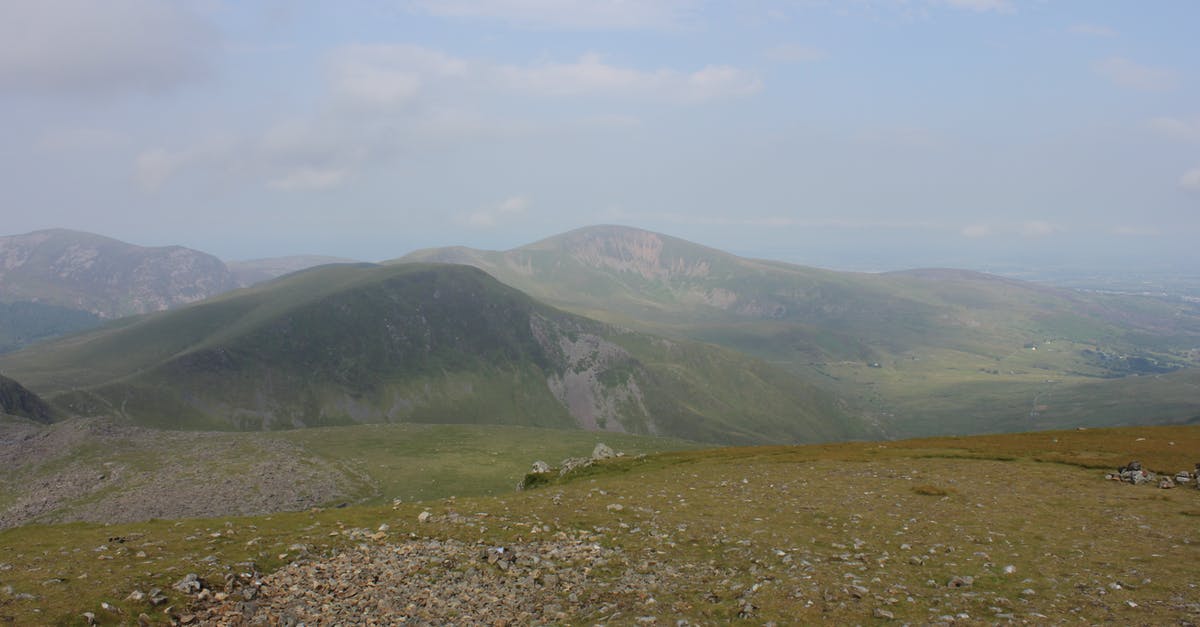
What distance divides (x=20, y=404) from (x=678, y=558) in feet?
513

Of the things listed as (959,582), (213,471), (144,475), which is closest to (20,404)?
(144,475)

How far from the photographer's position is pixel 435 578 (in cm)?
1995

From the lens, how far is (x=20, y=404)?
387 feet

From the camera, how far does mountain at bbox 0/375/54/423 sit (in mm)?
113062

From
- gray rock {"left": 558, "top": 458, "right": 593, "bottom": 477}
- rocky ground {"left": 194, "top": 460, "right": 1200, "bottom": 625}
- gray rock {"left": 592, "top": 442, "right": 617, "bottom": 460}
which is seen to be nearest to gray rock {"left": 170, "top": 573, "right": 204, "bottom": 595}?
rocky ground {"left": 194, "top": 460, "right": 1200, "bottom": 625}

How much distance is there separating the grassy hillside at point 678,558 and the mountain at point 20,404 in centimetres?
12364

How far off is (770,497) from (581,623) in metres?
19.9

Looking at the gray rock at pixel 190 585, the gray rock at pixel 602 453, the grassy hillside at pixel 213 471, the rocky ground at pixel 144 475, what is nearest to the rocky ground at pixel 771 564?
the gray rock at pixel 190 585

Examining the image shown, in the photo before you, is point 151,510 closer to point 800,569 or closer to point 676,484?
Answer: point 676,484

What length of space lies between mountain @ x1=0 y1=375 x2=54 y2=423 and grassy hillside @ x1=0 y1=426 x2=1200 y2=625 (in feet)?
406

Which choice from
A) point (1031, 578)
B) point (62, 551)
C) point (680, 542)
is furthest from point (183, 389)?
point (1031, 578)

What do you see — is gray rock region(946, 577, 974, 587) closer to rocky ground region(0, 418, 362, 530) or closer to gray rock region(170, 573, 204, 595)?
gray rock region(170, 573, 204, 595)

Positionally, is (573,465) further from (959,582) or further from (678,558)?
(959,582)

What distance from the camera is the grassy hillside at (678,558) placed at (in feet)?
54.8
